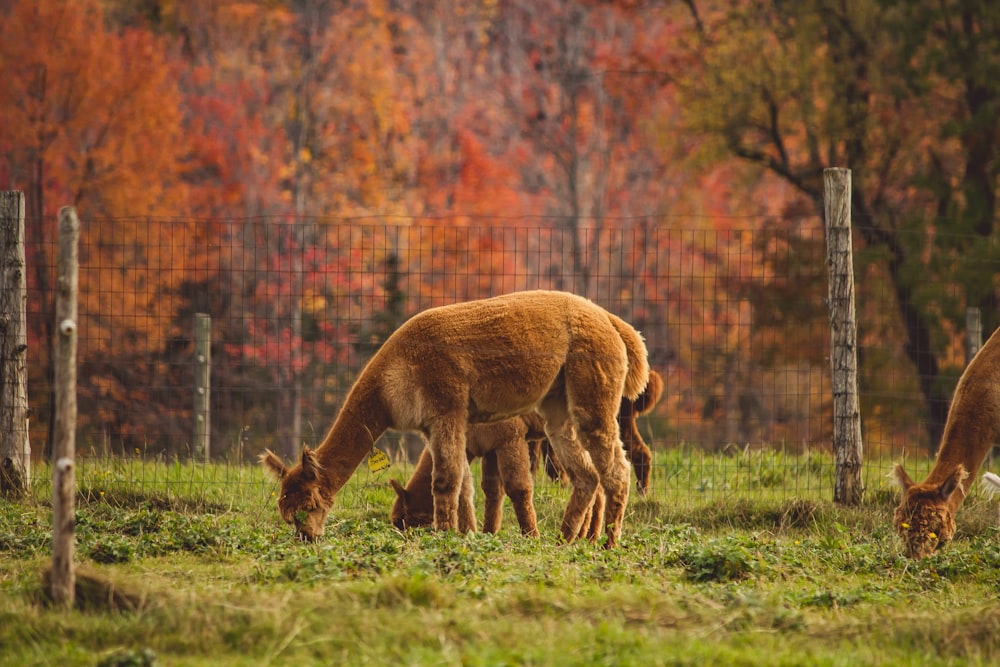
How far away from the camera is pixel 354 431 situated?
26.3 feet

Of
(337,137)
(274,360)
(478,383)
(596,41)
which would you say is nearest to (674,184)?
(596,41)

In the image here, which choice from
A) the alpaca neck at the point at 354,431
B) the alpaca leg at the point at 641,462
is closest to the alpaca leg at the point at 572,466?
the alpaca neck at the point at 354,431

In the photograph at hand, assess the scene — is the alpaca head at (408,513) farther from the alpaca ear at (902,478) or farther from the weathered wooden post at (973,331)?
the weathered wooden post at (973,331)

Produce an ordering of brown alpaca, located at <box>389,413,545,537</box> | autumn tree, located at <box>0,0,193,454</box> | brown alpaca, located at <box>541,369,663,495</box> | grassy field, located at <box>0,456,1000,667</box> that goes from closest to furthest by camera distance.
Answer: grassy field, located at <box>0,456,1000,667</box>
brown alpaca, located at <box>389,413,545,537</box>
brown alpaca, located at <box>541,369,663,495</box>
autumn tree, located at <box>0,0,193,454</box>

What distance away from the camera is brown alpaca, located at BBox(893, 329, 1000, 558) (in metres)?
7.65

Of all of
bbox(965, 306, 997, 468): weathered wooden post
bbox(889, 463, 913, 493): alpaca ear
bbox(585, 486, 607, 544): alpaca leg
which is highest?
bbox(965, 306, 997, 468): weathered wooden post

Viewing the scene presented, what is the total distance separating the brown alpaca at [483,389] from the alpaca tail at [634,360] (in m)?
0.22

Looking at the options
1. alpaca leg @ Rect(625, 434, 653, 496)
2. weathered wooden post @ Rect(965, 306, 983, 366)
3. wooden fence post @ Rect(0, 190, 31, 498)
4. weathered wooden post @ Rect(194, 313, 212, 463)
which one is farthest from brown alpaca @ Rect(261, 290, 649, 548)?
weathered wooden post @ Rect(965, 306, 983, 366)

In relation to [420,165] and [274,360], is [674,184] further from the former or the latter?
[274,360]

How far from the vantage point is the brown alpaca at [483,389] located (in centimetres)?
785

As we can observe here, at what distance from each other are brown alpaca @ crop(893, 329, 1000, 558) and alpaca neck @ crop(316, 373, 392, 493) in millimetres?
3452

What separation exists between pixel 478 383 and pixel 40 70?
11886 millimetres

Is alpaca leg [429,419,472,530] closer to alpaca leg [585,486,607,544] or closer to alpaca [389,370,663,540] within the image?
alpaca [389,370,663,540]

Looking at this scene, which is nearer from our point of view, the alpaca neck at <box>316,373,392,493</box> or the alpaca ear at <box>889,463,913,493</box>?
the alpaca ear at <box>889,463,913,493</box>
